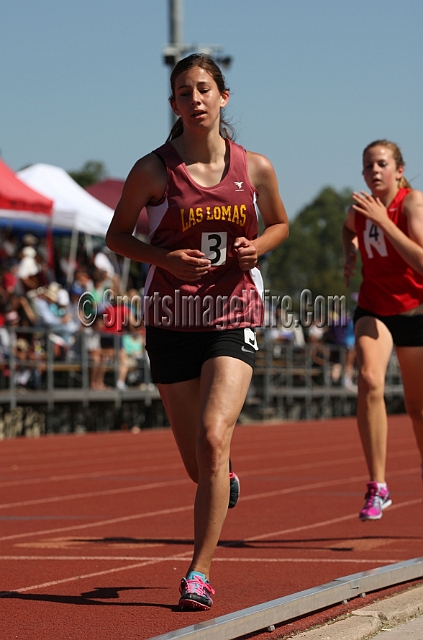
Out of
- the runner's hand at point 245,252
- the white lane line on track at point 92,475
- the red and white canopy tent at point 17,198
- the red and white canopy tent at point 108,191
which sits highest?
the red and white canopy tent at point 108,191

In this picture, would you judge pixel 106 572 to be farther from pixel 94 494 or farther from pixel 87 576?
pixel 94 494

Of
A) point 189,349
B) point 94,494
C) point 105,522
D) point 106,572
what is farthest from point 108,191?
point 189,349

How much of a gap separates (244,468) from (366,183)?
5.91 meters

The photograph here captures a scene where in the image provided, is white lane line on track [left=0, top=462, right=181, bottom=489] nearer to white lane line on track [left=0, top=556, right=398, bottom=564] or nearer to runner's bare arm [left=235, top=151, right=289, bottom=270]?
white lane line on track [left=0, top=556, right=398, bottom=564]

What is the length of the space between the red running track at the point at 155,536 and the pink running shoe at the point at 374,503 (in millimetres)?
145

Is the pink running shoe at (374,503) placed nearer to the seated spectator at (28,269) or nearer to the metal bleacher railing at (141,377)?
the metal bleacher railing at (141,377)

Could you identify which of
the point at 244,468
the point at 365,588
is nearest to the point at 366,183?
the point at 365,588

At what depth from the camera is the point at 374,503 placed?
6742 mm

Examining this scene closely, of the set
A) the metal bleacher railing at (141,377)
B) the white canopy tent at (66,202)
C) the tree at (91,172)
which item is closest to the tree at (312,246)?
the tree at (91,172)

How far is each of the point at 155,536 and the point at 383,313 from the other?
6.14 ft

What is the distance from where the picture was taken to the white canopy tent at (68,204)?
2059 cm

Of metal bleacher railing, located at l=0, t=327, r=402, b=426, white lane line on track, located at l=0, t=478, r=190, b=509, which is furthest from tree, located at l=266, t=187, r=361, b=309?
white lane line on track, located at l=0, t=478, r=190, b=509

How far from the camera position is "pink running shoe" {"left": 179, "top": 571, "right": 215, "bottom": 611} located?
4.45 meters

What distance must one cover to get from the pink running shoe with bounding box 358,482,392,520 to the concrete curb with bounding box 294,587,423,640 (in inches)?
67.5
